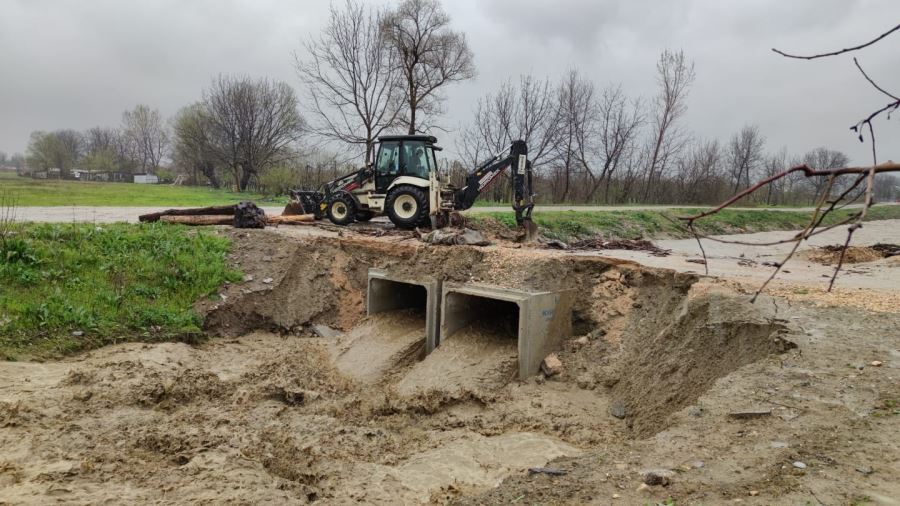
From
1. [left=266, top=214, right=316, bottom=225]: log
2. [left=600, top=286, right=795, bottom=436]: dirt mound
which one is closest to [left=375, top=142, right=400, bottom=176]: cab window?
[left=266, top=214, right=316, bottom=225]: log

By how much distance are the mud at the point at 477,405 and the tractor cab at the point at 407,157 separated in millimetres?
3719

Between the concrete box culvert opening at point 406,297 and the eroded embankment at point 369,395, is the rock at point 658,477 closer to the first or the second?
the eroded embankment at point 369,395

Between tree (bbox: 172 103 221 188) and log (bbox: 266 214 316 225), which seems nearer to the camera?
log (bbox: 266 214 316 225)

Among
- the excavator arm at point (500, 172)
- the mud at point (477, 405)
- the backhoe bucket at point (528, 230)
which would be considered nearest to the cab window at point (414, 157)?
the excavator arm at point (500, 172)

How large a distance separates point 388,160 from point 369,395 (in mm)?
6865

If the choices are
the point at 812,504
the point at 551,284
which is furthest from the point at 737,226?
the point at 812,504

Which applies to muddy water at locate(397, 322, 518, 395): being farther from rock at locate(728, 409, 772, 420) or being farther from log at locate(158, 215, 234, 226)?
log at locate(158, 215, 234, 226)

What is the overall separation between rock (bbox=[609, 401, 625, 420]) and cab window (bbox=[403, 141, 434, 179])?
7556 mm

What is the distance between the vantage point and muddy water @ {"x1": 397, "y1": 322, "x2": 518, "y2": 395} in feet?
22.6

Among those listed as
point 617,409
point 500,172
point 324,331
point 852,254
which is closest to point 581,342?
point 617,409

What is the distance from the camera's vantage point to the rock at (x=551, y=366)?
6.96 metres

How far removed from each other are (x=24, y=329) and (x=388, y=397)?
4.51 metres

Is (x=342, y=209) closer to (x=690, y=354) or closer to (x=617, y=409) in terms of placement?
(x=617, y=409)

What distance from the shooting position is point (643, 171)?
39.7 m
